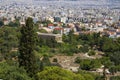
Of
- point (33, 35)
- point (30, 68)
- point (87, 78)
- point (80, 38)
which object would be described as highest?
point (33, 35)

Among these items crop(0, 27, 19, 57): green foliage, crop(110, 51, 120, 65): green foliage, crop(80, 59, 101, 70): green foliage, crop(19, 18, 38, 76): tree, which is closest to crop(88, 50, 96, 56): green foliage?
crop(110, 51, 120, 65): green foliage

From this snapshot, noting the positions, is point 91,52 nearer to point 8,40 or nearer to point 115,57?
point 115,57

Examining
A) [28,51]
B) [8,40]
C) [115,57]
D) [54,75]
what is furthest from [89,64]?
[54,75]

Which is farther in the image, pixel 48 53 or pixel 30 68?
pixel 48 53

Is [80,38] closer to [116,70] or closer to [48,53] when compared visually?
[48,53]

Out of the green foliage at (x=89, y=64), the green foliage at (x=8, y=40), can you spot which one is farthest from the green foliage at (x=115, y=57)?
the green foliage at (x=8, y=40)

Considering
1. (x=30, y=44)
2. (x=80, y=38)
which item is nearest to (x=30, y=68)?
(x=30, y=44)

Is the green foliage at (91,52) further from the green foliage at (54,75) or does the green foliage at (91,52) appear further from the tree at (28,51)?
the green foliage at (54,75)

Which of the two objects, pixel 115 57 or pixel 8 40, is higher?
pixel 8 40
